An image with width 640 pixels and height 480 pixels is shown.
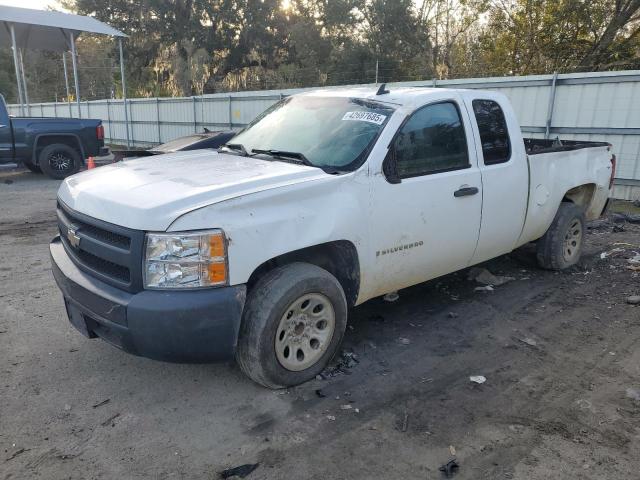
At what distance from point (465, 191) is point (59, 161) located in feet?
37.5

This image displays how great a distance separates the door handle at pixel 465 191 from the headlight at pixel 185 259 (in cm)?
206

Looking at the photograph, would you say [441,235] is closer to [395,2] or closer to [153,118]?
[153,118]

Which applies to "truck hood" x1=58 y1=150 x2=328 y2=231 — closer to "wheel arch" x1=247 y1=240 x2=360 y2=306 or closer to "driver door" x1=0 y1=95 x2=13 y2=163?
"wheel arch" x1=247 y1=240 x2=360 y2=306

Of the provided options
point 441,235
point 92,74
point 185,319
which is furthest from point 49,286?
point 92,74

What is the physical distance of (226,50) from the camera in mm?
33250

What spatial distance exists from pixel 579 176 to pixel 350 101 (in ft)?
9.81

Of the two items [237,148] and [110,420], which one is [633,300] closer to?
[237,148]

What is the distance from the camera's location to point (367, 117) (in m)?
3.92

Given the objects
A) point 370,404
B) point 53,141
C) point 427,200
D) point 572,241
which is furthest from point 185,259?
point 53,141

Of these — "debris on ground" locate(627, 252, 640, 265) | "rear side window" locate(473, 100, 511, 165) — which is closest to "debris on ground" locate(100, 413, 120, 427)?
"rear side window" locate(473, 100, 511, 165)

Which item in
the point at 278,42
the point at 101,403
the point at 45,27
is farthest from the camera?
the point at 278,42

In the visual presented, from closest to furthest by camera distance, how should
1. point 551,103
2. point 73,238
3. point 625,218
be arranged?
point 73,238 < point 625,218 < point 551,103

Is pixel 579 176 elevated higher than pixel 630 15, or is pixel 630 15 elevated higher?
pixel 630 15

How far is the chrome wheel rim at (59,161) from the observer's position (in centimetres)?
1262
